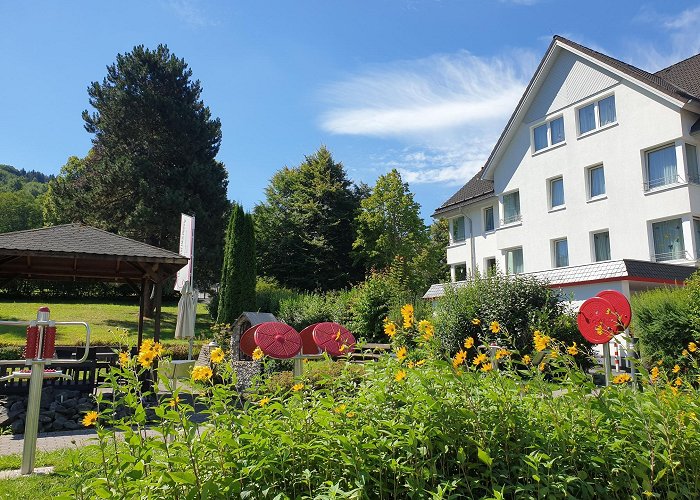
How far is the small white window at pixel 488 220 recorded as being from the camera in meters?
27.5

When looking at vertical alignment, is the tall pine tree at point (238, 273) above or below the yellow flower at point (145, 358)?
above

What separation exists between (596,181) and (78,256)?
65.3ft

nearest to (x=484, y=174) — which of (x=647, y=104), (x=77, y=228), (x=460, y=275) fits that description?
(x=460, y=275)

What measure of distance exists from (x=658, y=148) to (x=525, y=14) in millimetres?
12635

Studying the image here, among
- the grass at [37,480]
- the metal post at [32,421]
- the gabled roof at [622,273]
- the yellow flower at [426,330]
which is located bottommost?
the grass at [37,480]

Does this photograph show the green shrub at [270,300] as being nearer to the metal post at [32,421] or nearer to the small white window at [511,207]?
the small white window at [511,207]

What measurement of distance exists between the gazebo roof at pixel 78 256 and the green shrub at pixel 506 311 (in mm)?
6588

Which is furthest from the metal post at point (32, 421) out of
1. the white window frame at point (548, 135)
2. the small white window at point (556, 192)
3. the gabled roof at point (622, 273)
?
the white window frame at point (548, 135)

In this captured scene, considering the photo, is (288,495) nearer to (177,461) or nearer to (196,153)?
(177,461)

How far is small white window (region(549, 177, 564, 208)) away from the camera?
2348 cm

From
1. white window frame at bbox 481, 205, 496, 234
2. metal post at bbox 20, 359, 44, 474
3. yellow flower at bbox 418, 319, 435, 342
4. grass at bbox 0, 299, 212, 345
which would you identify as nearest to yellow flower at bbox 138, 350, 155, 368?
yellow flower at bbox 418, 319, 435, 342

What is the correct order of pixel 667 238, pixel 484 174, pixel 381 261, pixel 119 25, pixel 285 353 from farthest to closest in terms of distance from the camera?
pixel 381 261 → pixel 484 174 → pixel 667 238 → pixel 119 25 → pixel 285 353

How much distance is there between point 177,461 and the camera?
7.25ft

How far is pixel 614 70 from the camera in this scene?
2081 centimetres
